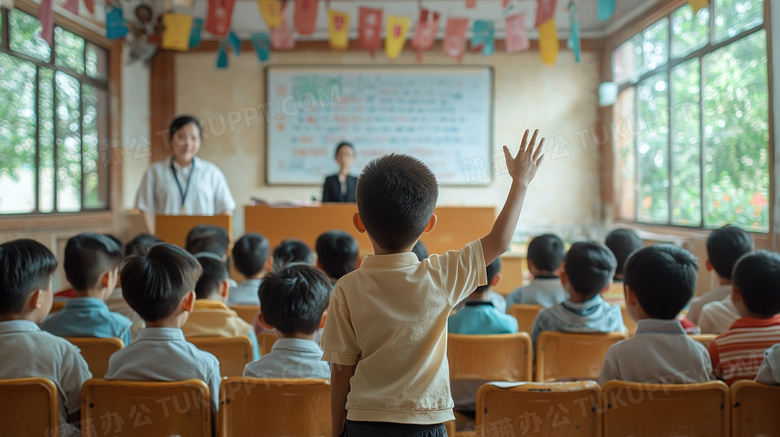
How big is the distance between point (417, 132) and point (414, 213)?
5.19m

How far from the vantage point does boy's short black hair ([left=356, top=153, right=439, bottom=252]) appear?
104 centimetres

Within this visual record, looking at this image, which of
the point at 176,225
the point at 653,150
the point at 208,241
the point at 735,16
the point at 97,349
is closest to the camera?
the point at 97,349

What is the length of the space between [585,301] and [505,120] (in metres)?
4.43

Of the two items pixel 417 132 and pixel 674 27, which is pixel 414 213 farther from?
pixel 417 132

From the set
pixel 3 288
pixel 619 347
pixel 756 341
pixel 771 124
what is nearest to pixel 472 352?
pixel 619 347

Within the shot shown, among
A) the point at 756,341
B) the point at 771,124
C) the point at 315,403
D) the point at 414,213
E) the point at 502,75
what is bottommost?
the point at 315,403

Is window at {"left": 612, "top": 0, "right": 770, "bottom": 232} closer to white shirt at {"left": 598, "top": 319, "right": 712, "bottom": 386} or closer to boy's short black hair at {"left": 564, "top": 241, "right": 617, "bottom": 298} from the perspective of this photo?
boy's short black hair at {"left": 564, "top": 241, "right": 617, "bottom": 298}

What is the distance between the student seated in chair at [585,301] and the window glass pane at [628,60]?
4137mm

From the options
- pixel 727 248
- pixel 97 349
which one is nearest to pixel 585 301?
pixel 727 248

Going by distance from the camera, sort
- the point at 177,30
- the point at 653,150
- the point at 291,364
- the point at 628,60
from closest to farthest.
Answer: the point at 291,364, the point at 177,30, the point at 653,150, the point at 628,60

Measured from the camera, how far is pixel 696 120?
15.0 feet

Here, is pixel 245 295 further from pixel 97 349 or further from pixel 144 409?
pixel 144 409

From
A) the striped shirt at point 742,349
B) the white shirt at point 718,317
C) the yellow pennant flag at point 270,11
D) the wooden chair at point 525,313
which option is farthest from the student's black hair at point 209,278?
the yellow pennant flag at point 270,11

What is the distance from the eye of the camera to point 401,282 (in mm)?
1043
